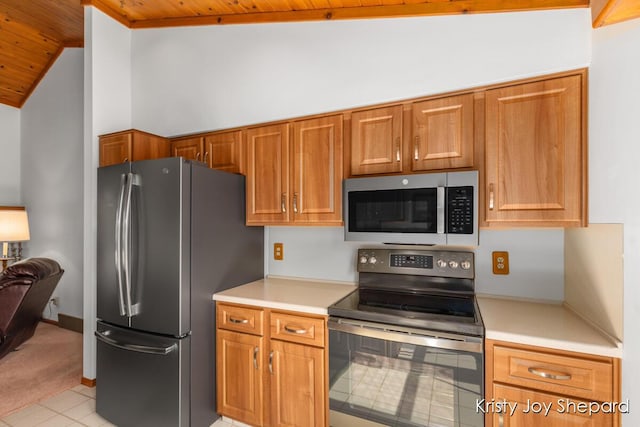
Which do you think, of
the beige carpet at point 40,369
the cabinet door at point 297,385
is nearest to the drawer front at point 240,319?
the cabinet door at point 297,385

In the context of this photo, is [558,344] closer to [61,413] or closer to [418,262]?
[418,262]

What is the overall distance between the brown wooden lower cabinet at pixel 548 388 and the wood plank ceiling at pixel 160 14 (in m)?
1.33

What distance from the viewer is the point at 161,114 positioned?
2695 mm

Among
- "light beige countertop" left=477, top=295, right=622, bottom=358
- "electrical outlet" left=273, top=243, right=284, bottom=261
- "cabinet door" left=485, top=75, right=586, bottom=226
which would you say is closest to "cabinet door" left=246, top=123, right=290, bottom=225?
"electrical outlet" left=273, top=243, right=284, bottom=261

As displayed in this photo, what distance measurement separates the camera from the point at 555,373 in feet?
4.21

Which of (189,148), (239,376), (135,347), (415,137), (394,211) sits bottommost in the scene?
(239,376)

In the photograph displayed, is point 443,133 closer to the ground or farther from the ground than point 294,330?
farther from the ground

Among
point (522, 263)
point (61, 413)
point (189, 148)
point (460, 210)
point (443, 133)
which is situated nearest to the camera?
point (460, 210)

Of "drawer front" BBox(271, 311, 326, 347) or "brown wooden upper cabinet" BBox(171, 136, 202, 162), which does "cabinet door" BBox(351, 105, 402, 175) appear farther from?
"brown wooden upper cabinet" BBox(171, 136, 202, 162)

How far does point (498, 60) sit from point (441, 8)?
44 cm

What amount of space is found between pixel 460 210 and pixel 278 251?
1469 millimetres

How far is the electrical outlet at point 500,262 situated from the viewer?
1.88m

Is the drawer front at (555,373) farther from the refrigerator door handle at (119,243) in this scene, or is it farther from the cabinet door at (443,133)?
the refrigerator door handle at (119,243)

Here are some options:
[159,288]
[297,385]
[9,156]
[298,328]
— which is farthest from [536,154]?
[9,156]
